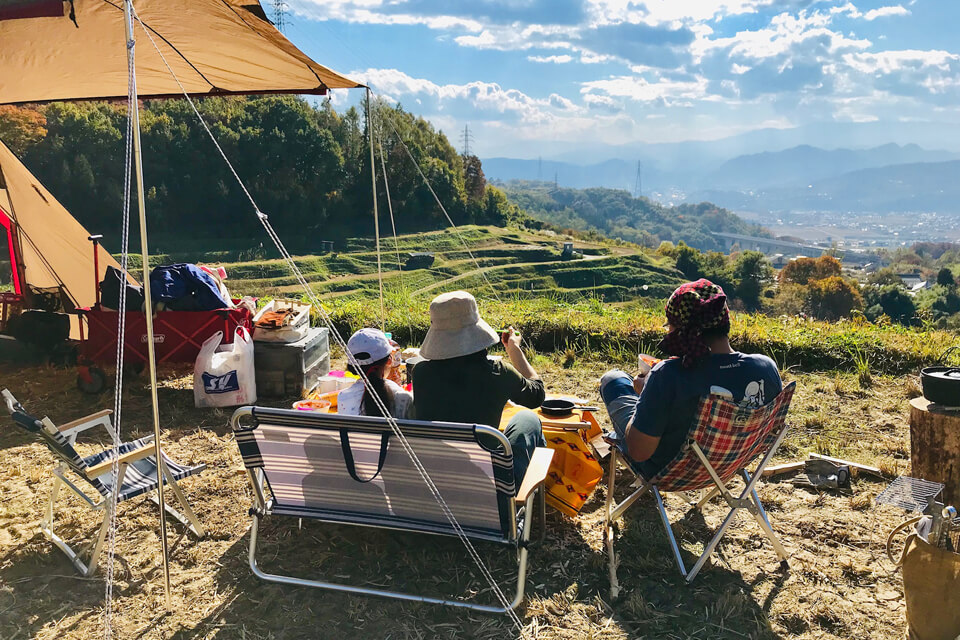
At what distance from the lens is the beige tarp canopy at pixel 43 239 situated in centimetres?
578

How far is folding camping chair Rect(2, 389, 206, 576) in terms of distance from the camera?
96.0 inches

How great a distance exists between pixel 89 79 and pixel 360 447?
423 centimetres

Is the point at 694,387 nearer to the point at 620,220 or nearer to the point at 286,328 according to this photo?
the point at 286,328

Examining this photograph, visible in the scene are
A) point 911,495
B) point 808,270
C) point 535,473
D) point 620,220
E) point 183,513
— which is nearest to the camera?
point 911,495

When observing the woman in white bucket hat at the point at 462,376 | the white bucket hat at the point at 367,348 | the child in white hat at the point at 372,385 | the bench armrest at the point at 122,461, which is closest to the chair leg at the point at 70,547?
the bench armrest at the point at 122,461

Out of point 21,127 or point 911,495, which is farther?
point 21,127

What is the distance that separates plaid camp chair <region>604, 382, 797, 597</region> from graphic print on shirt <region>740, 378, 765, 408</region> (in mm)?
57

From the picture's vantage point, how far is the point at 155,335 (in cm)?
481

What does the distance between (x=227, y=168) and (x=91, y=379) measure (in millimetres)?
43821

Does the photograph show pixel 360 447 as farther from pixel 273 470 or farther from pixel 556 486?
pixel 556 486

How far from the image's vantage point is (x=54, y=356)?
5570 mm

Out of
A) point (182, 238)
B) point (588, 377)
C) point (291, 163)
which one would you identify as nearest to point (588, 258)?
point (291, 163)

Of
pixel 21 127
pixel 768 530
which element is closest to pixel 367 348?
pixel 768 530

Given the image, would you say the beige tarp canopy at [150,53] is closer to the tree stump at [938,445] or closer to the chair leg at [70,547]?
the chair leg at [70,547]
